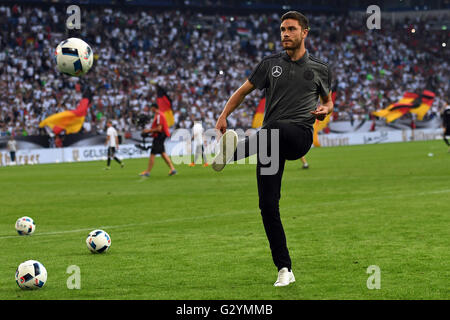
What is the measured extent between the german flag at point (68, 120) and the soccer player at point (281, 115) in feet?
106

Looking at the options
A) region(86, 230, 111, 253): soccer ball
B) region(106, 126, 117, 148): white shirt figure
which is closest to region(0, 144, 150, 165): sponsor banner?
region(106, 126, 117, 148): white shirt figure

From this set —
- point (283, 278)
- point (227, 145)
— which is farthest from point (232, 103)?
point (283, 278)

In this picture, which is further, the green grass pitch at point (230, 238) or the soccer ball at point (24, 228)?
the soccer ball at point (24, 228)

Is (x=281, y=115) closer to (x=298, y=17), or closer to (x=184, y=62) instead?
(x=298, y=17)

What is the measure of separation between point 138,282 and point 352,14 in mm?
58079

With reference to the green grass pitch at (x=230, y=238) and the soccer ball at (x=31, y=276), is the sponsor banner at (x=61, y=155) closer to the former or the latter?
the green grass pitch at (x=230, y=238)

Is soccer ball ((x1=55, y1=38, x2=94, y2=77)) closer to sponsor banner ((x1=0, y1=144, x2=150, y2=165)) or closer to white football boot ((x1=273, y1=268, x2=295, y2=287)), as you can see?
white football boot ((x1=273, y1=268, x2=295, y2=287))

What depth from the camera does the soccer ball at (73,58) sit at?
38.8 feet

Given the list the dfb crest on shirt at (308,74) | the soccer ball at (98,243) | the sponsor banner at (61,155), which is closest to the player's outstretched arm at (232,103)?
the dfb crest on shirt at (308,74)

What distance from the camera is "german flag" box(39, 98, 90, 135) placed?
38.4m

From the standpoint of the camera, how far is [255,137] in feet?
22.4

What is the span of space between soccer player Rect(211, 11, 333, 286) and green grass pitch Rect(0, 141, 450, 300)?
0.73 m

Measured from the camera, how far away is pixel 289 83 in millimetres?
6773
